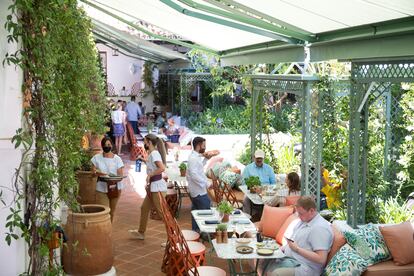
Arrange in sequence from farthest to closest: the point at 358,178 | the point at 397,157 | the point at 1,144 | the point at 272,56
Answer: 1. the point at 397,157
2. the point at 272,56
3. the point at 358,178
4. the point at 1,144

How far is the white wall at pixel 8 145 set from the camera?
4.00 m

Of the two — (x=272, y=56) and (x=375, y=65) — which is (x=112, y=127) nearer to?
(x=272, y=56)

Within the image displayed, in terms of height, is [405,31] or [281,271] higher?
[405,31]

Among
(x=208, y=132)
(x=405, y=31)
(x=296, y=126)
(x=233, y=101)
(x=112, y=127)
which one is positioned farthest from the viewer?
(x=233, y=101)

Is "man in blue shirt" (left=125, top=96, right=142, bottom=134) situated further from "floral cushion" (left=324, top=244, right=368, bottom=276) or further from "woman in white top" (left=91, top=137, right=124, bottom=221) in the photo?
"floral cushion" (left=324, top=244, right=368, bottom=276)

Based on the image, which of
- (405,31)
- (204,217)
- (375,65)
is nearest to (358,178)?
(375,65)

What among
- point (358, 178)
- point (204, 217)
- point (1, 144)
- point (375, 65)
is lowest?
point (204, 217)

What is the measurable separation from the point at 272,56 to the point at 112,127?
9437mm

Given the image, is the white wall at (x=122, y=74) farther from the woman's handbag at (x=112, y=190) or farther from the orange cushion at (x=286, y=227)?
the orange cushion at (x=286, y=227)

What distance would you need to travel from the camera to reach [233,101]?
2070cm

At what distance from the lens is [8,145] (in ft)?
13.6

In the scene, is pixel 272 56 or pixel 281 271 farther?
pixel 272 56

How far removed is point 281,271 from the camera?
5.34m

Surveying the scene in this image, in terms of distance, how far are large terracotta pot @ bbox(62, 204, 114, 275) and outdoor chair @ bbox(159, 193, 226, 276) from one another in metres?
0.69
